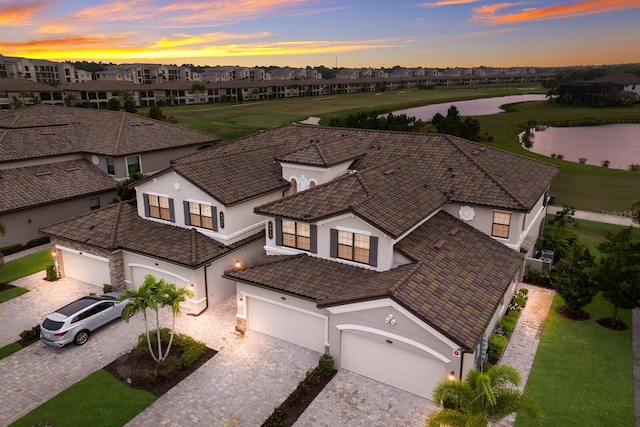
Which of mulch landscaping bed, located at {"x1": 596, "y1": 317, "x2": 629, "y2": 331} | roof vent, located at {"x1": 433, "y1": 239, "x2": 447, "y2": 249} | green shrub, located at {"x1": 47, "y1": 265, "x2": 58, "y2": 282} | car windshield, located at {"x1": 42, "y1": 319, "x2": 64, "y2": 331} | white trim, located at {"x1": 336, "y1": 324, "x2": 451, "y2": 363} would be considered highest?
roof vent, located at {"x1": 433, "y1": 239, "x2": 447, "y2": 249}

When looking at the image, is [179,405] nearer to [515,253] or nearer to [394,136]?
[515,253]

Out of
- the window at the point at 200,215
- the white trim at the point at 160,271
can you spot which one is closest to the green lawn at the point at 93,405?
the white trim at the point at 160,271

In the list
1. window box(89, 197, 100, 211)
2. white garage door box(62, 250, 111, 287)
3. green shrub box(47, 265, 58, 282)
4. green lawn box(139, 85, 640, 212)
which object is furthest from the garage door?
green lawn box(139, 85, 640, 212)

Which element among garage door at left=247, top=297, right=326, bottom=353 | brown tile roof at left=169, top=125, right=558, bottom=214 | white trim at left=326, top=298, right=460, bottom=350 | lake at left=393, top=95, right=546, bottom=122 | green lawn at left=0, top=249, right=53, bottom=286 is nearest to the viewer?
white trim at left=326, top=298, right=460, bottom=350

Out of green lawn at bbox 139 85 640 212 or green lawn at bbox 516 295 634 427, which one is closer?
green lawn at bbox 516 295 634 427

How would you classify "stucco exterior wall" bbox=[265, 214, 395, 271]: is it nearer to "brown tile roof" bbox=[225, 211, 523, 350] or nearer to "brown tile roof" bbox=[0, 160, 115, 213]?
"brown tile roof" bbox=[225, 211, 523, 350]

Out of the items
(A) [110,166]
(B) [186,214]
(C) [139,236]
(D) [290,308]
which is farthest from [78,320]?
(A) [110,166]
